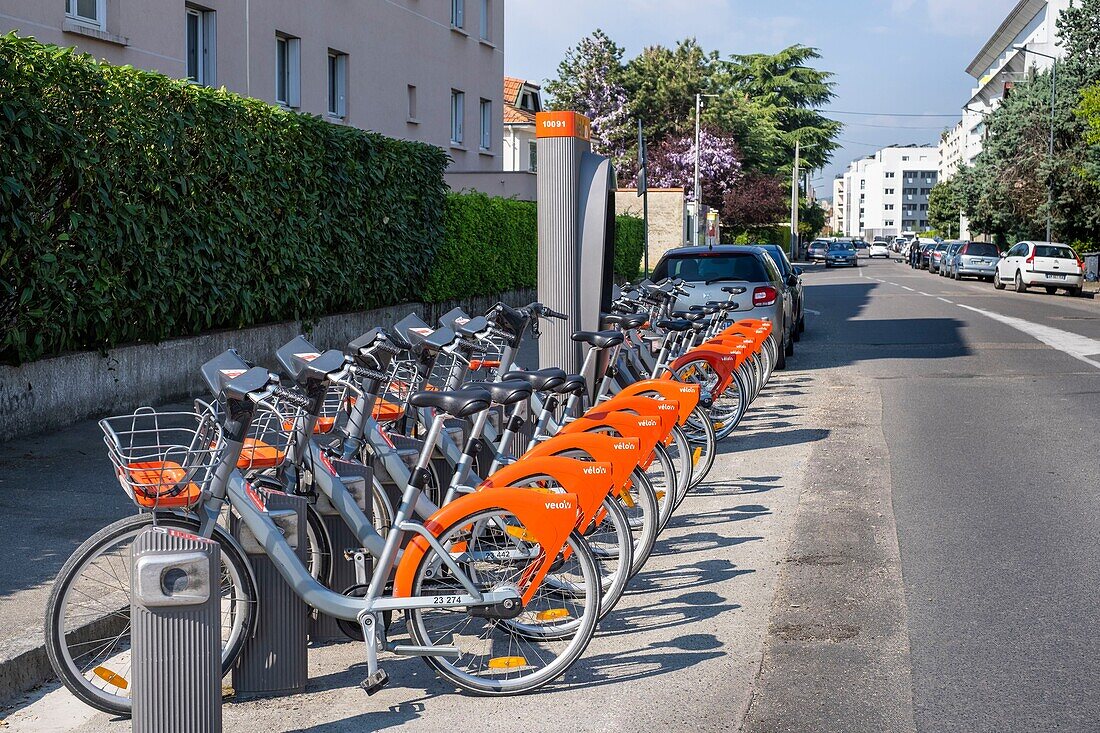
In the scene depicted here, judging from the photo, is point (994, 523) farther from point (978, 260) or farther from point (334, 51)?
point (978, 260)

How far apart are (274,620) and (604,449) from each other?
59.4 inches

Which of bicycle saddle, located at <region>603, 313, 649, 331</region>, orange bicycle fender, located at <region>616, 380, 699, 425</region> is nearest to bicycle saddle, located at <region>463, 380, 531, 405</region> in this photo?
orange bicycle fender, located at <region>616, 380, 699, 425</region>

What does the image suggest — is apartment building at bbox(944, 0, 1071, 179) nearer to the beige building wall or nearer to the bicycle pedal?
the beige building wall

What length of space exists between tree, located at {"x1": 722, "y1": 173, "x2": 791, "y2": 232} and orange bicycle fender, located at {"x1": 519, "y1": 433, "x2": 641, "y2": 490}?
6304cm

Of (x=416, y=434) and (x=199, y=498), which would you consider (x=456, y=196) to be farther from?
(x=199, y=498)

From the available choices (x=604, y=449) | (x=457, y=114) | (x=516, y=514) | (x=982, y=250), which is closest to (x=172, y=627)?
(x=516, y=514)

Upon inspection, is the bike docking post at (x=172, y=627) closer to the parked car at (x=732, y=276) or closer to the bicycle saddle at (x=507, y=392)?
the bicycle saddle at (x=507, y=392)

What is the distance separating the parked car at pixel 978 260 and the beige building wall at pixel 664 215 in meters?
13.2

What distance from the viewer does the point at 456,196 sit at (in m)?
18.5

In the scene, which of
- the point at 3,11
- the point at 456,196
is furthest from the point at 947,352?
the point at 3,11

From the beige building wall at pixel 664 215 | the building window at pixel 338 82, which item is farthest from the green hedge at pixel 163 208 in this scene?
the beige building wall at pixel 664 215

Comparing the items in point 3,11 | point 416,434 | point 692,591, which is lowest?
point 692,591

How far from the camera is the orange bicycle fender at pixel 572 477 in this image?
4652 mm

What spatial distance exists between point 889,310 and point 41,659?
26510 millimetres
